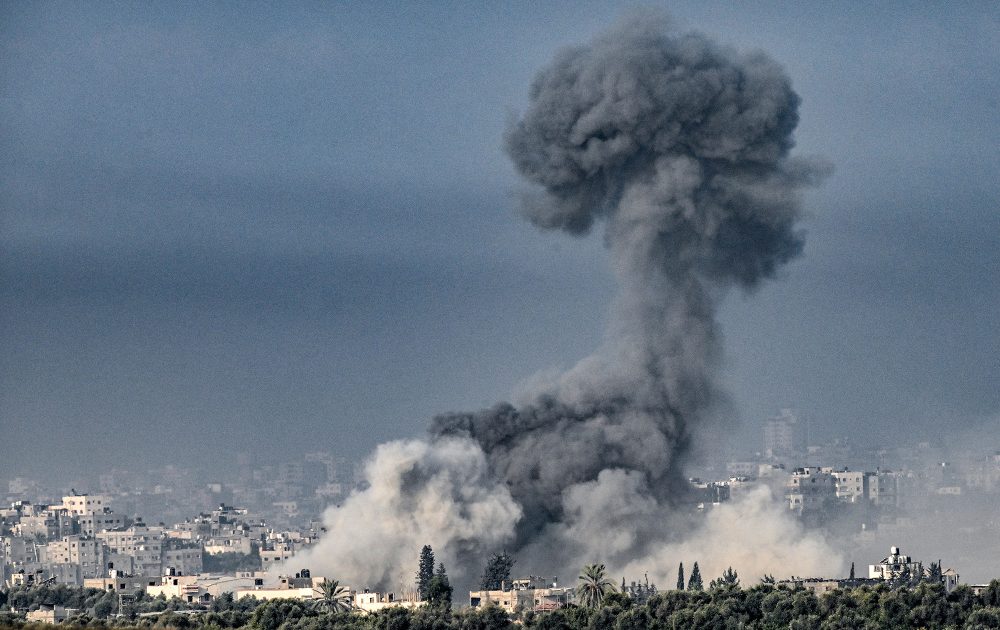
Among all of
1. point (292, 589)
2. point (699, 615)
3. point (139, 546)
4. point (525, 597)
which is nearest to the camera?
point (699, 615)

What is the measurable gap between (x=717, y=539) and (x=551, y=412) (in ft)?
28.2

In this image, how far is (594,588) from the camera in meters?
75.7

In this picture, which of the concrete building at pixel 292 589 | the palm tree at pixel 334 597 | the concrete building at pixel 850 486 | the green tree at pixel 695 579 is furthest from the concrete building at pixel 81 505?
the green tree at pixel 695 579

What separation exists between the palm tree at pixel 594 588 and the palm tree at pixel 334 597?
280 inches

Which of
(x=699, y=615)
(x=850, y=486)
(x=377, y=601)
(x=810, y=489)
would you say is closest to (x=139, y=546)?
(x=810, y=489)

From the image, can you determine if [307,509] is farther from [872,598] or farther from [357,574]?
[872,598]

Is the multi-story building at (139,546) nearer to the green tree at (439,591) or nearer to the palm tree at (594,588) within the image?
the green tree at (439,591)

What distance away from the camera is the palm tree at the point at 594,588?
Result: 74.9 m

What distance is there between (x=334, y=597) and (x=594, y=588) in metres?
8.68

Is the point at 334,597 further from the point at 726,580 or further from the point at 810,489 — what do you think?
the point at 810,489

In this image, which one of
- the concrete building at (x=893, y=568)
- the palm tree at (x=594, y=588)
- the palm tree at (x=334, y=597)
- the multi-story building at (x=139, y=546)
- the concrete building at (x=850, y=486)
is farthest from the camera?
the concrete building at (x=850, y=486)

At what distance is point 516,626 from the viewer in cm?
6994

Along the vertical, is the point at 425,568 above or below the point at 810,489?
below

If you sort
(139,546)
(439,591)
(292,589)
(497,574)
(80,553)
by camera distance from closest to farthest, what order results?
(439,591) → (497,574) → (292,589) → (80,553) → (139,546)
